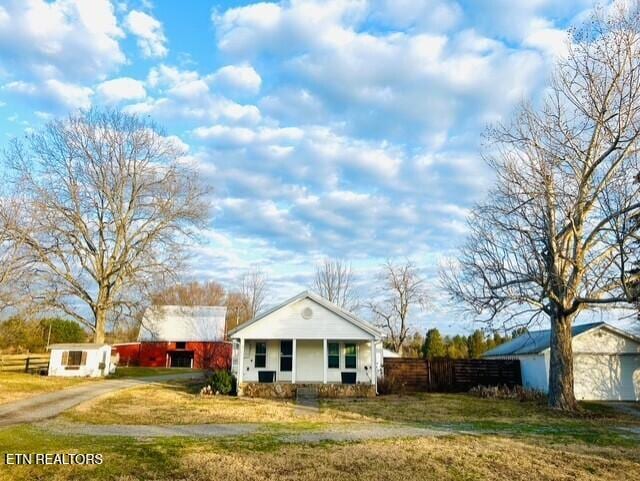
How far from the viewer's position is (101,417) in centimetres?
1384

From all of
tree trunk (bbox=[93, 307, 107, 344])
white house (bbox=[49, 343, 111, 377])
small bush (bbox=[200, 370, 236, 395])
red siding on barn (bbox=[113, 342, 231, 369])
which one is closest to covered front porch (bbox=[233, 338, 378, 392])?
small bush (bbox=[200, 370, 236, 395])

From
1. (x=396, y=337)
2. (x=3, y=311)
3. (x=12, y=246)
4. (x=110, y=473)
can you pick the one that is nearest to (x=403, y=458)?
(x=110, y=473)

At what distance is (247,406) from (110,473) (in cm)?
1056

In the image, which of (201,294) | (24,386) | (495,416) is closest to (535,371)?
(495,416)

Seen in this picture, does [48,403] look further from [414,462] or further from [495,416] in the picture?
[495,416]

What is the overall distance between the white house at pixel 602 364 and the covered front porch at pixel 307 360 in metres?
8.72

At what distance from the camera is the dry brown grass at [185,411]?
1366 centimetres

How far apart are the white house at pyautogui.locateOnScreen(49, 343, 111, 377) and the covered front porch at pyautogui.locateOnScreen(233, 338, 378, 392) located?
10.2 metres

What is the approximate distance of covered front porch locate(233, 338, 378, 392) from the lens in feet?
82.4

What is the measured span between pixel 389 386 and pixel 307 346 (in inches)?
188

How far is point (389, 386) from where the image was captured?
23.6 metres

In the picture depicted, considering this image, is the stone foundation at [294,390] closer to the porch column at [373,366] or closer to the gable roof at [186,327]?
the porch column at [373,366]

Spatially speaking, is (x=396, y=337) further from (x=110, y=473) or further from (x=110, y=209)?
(x=110, y=473)

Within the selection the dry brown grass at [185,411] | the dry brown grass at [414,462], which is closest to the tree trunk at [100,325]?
the dry brown grass at [185,411]
